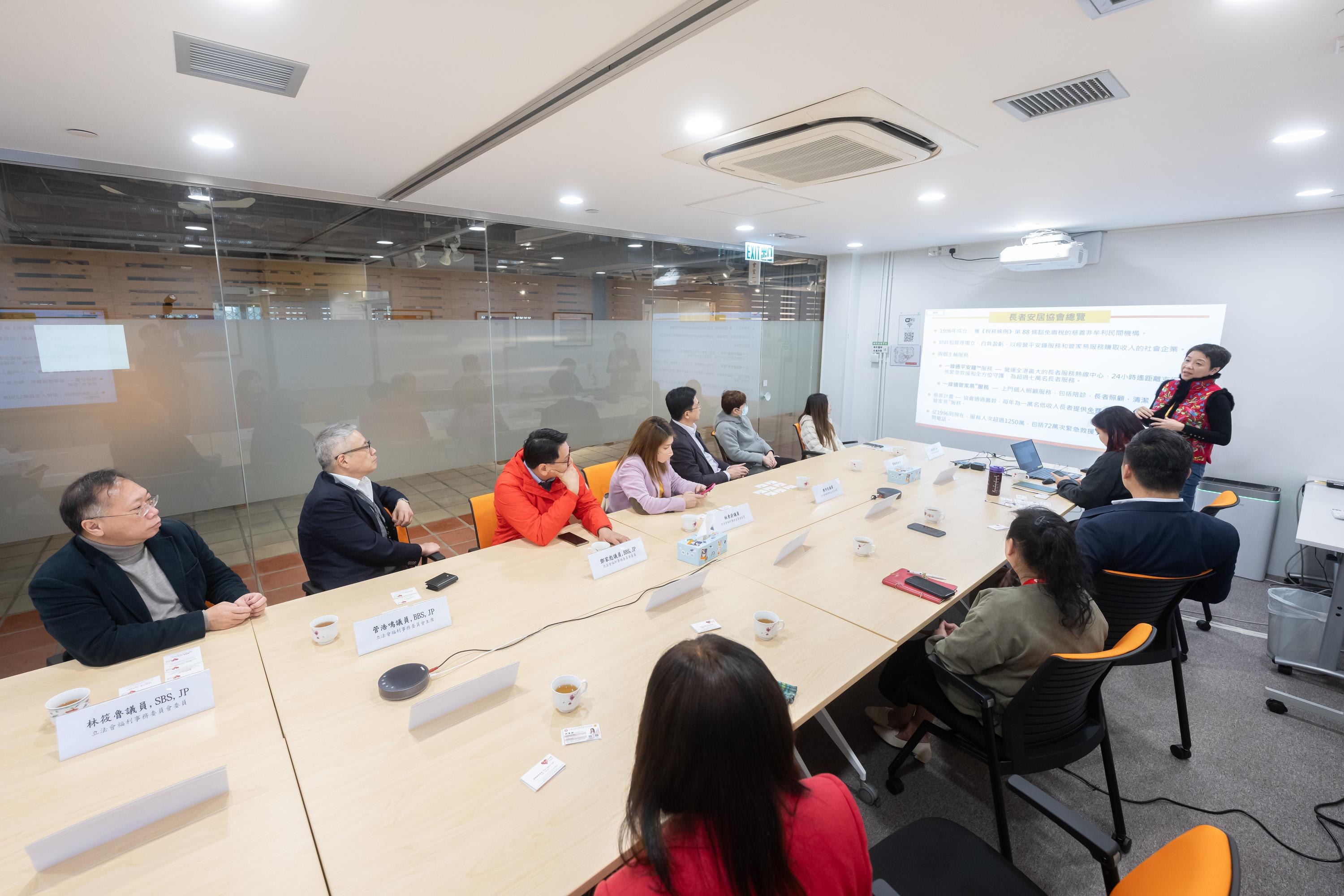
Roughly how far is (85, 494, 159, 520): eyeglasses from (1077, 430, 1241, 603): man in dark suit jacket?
11.3 ft

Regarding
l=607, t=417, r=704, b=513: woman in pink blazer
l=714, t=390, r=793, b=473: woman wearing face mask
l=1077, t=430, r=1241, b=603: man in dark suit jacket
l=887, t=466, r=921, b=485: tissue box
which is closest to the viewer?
l=1077, t=430, r=1241, b=603: man in dark suit jacket

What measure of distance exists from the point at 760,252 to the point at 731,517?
399 cm

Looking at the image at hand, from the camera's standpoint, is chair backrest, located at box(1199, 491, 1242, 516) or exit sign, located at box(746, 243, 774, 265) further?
exit sign, located at box(746, 243, 774, 265)

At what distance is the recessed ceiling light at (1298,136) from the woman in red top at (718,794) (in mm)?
3420

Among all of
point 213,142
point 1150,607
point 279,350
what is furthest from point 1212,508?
point 279,350

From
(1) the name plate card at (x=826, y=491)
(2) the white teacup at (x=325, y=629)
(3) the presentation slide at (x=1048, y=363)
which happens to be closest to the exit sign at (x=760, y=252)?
(3) the presentation slide at (x=1048, y=363)

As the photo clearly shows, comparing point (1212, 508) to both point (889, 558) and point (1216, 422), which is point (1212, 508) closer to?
point (1216, 422)

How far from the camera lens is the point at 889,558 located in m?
2.60

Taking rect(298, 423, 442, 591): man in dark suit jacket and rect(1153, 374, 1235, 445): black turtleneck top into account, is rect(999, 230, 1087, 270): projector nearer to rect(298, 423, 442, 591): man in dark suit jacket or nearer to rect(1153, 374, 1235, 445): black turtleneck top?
rect(1153, 374, 1235, 445): black turtleneck top

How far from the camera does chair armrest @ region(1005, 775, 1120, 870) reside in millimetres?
1269

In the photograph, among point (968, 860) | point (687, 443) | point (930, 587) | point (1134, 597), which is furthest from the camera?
point (687, 443)

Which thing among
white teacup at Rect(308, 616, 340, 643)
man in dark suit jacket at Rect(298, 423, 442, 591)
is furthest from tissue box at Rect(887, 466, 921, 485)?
white teacup at Rect(308, 616, 340, 643)

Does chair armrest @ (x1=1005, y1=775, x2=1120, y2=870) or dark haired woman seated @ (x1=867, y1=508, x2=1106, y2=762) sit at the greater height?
dark haired woman seated @ (x1=867, y1=508, x2=1106, y2=762)

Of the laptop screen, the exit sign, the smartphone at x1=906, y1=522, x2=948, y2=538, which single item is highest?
the exit sign
